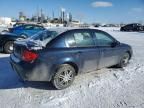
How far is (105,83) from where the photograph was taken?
564cm

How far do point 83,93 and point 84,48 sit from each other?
48.8 inches

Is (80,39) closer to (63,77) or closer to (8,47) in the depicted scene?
(63,77)

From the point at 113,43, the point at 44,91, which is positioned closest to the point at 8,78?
the point at 44,91

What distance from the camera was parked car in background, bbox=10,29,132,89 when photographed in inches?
188

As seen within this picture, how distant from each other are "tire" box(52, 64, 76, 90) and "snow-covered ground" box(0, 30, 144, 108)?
14 cm

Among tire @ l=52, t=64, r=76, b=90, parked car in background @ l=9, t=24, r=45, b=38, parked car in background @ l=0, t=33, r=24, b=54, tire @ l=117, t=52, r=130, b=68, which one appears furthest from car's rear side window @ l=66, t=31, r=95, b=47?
parked car in background @ l=9, t=24, r=45, b=38

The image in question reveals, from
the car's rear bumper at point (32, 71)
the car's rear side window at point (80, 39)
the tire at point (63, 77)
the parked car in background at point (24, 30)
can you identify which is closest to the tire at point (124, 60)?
the car's rear side window at point (80, 39)

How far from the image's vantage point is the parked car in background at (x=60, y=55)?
477cm

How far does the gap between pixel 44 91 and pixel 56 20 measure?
93696mm

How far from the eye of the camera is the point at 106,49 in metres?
6.20

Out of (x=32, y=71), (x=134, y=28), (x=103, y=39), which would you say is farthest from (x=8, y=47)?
(x=134, y=28)

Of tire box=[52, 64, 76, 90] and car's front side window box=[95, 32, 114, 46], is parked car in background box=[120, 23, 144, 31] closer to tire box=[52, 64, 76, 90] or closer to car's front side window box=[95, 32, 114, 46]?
car's front side window box=[95, 32, 114, 46]

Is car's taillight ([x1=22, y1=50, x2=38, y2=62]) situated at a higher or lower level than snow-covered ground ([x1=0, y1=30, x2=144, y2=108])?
higher

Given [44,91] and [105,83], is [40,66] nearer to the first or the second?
[44,91]
